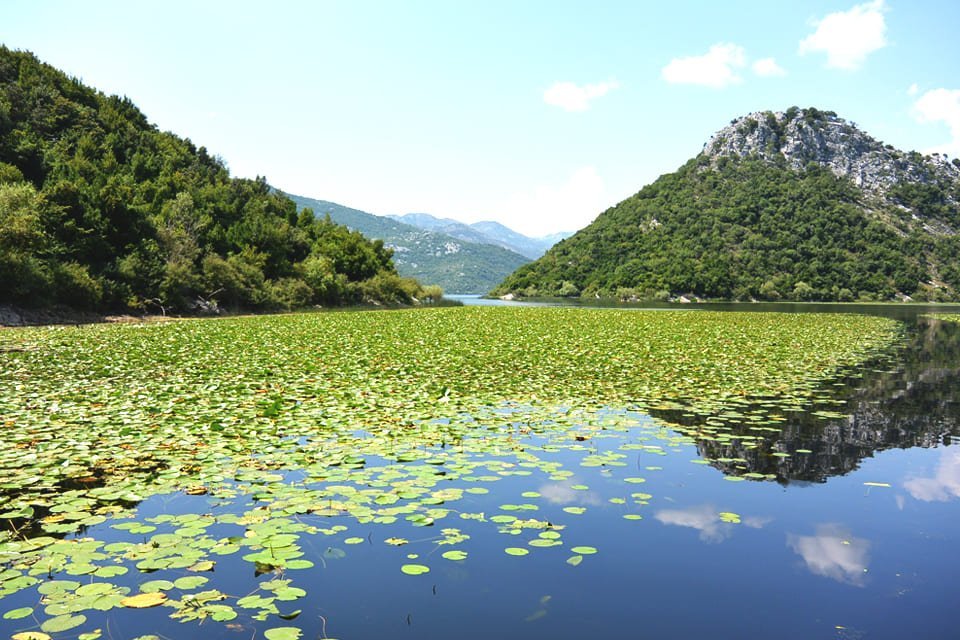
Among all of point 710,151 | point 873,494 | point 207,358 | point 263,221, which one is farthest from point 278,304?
point 710,151

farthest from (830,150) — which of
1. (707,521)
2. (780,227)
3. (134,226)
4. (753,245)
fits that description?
(707,521)

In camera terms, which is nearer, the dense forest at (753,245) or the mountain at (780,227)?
the dense forest at (753,245)

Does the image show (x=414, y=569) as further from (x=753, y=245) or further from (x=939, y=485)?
(x=753, y=245)

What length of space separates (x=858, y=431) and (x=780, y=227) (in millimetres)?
140366

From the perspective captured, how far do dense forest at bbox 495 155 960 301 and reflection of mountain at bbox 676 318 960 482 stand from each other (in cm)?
10676

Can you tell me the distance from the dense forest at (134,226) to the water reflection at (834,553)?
119 feet

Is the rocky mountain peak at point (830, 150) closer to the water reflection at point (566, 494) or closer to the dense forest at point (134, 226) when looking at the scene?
the dense forest at point (134, 226)

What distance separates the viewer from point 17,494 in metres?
6.70

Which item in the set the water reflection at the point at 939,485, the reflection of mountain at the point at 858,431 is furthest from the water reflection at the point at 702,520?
the water reflection at the point at 939,485

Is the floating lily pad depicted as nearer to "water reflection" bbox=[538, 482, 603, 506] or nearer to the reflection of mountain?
"water reflection" bbox=[538, 482, 603, 506]

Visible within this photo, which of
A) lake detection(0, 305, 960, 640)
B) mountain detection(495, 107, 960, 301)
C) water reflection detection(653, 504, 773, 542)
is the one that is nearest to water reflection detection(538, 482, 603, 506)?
lake detection(0, 305, 960, 640)

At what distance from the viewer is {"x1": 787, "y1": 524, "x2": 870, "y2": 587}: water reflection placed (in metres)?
5.21

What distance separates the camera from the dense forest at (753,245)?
120438 mm

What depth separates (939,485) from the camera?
7863 mm
